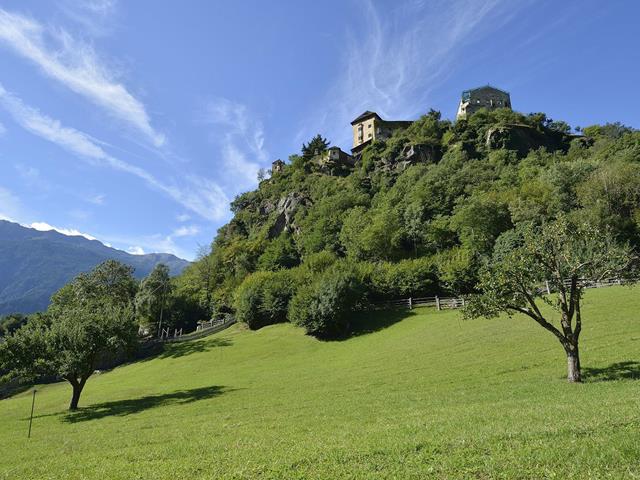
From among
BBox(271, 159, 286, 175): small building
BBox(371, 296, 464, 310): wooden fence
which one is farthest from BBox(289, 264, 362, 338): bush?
BBox(271, 159, 286, 175): small building

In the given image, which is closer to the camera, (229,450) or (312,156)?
(229,450)

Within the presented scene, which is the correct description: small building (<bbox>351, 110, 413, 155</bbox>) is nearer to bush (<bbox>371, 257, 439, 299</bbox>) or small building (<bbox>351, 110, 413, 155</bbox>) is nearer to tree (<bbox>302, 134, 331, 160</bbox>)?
tree (<bbox>302, 134, 331, 160</bbox>)

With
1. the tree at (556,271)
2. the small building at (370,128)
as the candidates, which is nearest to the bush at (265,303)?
the tree at (556,271)

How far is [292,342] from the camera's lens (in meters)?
44.9

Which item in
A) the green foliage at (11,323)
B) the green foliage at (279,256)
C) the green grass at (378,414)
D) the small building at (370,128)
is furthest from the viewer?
the small building at (370,128)

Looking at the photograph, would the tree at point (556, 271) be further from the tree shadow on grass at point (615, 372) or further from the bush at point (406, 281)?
the bush at point (406, 281)

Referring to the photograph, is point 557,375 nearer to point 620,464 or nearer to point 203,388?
point 620,464

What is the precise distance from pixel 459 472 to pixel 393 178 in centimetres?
10175

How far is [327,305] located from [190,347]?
2067cm

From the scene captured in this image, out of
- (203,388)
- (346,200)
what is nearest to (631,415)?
(203,388)

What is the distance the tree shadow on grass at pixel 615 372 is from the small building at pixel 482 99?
124996mm

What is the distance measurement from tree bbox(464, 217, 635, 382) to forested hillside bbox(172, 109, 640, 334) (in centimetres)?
506

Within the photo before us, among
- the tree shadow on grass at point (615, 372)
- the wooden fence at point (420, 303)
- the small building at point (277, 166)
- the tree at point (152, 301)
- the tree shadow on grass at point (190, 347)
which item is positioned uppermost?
the small building at point (277, 166)

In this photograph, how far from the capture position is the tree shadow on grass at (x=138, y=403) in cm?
2528
